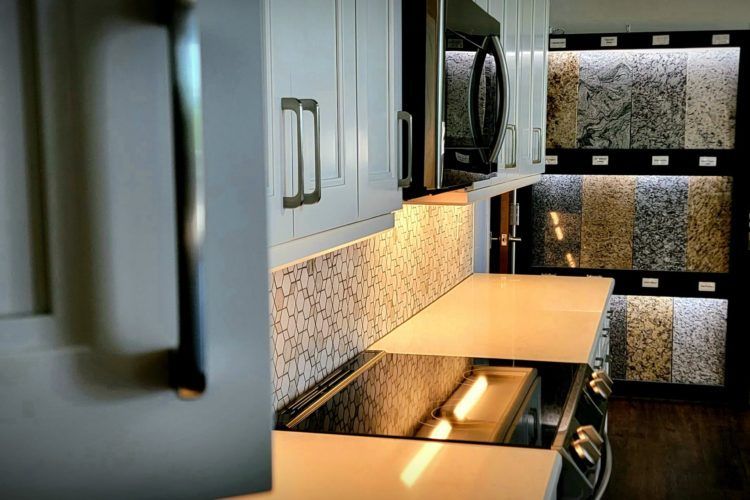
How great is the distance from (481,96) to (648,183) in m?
2.97

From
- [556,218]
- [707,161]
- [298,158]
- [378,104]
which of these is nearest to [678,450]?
[556,218]

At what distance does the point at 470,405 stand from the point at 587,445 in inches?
11.7

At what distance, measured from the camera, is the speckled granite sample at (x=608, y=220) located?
4.99 metres

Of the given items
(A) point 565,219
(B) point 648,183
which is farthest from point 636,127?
(A) point 565,219

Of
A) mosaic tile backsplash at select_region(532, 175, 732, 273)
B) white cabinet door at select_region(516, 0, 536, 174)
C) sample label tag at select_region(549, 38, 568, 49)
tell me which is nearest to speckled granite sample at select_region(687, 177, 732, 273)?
mosaic tile backsplash at select_region(532, 175, 732, 273)

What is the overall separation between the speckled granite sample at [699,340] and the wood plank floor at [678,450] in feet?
0.54

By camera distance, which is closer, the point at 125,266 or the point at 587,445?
the point at 125,266

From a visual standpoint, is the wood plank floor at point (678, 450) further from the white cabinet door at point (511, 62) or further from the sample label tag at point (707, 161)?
the white cabinet door at point (511, 62)

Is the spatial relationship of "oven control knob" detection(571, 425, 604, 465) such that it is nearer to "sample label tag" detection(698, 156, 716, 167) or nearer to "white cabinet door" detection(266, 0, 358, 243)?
"white cabinet door" detection(266, 0, 358, 243)

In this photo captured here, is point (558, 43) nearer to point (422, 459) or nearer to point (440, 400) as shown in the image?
point (440, 400)

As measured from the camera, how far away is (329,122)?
1.36 m

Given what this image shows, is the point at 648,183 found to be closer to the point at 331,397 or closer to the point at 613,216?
the point at 613,216

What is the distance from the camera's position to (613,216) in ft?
16.4

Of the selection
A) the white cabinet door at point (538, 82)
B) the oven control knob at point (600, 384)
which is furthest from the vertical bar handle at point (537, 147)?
the oven control knob at point (600, 384)
